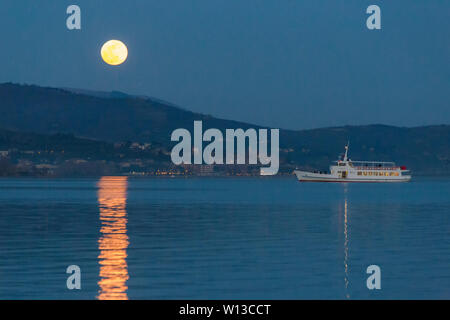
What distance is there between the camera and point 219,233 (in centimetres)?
4909

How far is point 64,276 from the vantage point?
2927 cm

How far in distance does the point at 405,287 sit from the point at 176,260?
35.4 feet

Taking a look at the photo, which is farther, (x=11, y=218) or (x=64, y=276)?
(x=11, y=218)

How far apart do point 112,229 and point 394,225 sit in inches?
760

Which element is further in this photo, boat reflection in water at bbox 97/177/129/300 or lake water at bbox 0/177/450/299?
lake water at bbox 0/177/450/299

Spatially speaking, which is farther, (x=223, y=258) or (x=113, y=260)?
(x=223, y=258)

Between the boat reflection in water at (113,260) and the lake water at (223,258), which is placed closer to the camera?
the boat reflection in water at (113,260)
